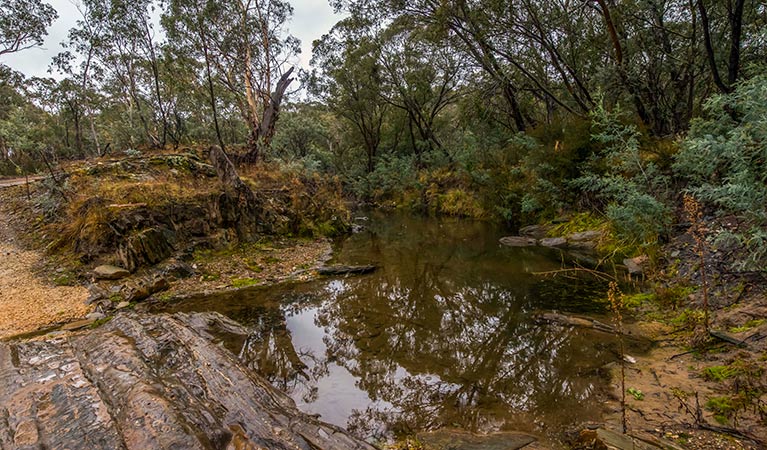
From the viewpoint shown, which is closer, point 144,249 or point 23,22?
point 144,249

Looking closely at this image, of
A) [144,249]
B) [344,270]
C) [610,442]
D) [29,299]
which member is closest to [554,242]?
[344,270]

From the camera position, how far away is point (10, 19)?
668 inches

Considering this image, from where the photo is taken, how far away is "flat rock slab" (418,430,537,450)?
281cm

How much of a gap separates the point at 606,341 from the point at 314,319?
4.26m

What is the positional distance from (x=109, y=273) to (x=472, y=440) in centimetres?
748

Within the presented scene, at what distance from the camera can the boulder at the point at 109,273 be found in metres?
6.99

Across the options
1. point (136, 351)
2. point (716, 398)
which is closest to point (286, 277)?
point (136, 351)

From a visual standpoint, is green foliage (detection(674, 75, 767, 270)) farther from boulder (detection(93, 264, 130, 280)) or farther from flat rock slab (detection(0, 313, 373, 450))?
boulder (detection(93, 264, 130, 280))

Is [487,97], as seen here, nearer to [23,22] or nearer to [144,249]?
[144,249]

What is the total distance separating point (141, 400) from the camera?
2.53m

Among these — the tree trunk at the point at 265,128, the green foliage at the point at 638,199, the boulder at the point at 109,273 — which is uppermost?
the tree trunk at the point at 265,128

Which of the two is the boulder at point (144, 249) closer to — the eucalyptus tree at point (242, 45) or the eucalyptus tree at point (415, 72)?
the eucalyptus tree at point (242, 45)

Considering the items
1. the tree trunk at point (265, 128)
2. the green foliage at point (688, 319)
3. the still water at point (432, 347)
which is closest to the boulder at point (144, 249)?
the still water at point (432, 347)

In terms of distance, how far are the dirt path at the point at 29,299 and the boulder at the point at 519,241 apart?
397 inches
